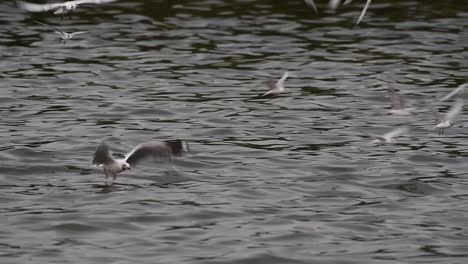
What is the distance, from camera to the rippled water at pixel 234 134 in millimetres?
10836

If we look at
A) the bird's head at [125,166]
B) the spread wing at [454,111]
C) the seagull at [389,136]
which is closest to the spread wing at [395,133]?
the seagull at [389,136]

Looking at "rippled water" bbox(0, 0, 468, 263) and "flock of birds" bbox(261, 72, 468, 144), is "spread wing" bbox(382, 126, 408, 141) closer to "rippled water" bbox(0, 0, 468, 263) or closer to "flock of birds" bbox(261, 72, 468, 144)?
"flock of birds" bbox(261, 72, 468, 144)

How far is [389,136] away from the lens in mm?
14297

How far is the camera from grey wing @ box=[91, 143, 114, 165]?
39.1ft

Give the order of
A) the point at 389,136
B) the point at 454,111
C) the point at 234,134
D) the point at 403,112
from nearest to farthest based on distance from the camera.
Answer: the point at 403,112 < the point at 389,136 < the point at 234,134 < the point at 454,111

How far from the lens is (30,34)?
837 inches

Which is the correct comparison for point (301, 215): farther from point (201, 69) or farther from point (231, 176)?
point (201, 69)

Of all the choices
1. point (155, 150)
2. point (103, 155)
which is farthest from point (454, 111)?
point (103, 155)

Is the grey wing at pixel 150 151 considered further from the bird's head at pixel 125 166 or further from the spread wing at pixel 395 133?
the spread wing at pixel 395 133

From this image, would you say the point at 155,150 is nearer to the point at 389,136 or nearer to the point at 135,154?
the point at 135,154

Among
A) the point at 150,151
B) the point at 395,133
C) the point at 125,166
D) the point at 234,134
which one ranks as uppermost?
the point at 150,151

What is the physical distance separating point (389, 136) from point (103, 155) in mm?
3975

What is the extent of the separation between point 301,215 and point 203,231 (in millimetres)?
1088

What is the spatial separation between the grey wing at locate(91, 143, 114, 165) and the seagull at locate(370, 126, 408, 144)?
3281 mm
